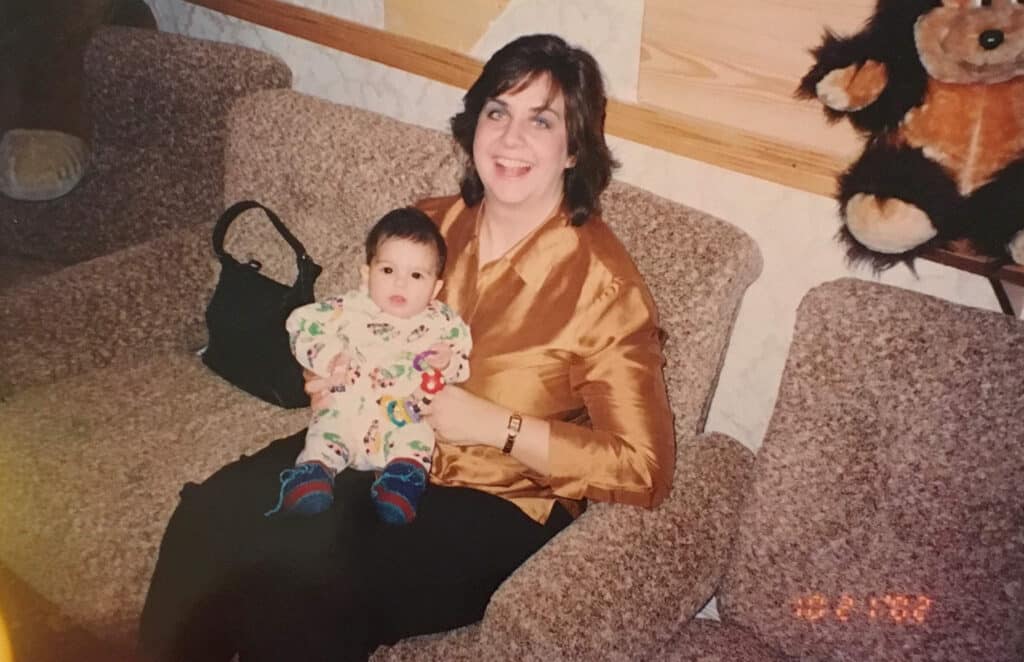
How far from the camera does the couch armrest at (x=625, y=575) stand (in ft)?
3.96

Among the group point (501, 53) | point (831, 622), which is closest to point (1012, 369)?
point (831, 622)

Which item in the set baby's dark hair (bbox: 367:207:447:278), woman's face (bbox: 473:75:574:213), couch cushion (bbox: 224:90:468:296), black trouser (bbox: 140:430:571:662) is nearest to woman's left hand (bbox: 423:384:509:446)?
black trouser (bbox: 140:430:571:662)

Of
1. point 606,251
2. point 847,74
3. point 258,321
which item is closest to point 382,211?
point 258,321

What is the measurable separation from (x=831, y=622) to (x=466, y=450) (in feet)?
2.21

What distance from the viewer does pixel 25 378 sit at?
191 centimetres

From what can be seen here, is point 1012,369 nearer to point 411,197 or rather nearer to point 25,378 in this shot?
point 411,197

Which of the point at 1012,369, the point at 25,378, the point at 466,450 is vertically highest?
the point at 1012,369

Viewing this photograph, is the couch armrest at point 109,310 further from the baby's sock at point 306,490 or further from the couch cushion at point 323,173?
the baby's sock at point 306,490

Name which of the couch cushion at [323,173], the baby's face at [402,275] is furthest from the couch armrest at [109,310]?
the baby's face at [402,275]

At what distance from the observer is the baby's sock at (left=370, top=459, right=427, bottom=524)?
1408 mm

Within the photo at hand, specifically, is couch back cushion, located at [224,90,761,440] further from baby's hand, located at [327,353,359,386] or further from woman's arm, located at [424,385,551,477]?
baby's hand, located at [327,353,359,386]

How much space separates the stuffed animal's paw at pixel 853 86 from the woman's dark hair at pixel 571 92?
1.31 ft

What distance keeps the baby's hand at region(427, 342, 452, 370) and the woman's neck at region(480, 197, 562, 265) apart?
0.65ft

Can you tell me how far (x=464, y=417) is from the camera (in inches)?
57.5
